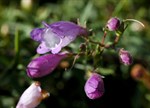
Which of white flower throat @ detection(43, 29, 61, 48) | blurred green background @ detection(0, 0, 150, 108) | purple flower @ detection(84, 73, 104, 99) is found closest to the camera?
purple flower @ detection(84, 73, 104, 99)

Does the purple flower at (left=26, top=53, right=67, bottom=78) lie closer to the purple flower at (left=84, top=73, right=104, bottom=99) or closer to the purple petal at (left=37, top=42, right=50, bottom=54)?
the purple petal at (left=37, top=42, right=50, bottom=54)

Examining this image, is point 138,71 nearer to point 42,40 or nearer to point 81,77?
point 81,77

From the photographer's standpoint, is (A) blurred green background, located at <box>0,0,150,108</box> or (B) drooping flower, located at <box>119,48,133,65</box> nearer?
(B) drooping flower, located at <box>119,48,133,65</box>

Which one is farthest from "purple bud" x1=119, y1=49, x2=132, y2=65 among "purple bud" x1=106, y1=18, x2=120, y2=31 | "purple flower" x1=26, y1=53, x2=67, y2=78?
"purple flower" x1=26, y1=53, x2=67, y2=78

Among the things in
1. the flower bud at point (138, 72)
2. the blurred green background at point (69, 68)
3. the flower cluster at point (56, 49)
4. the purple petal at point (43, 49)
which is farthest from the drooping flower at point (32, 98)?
the flower bud at point (138, 72)

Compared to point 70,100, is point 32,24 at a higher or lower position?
higher

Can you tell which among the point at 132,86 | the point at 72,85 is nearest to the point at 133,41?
the point at 132,86
